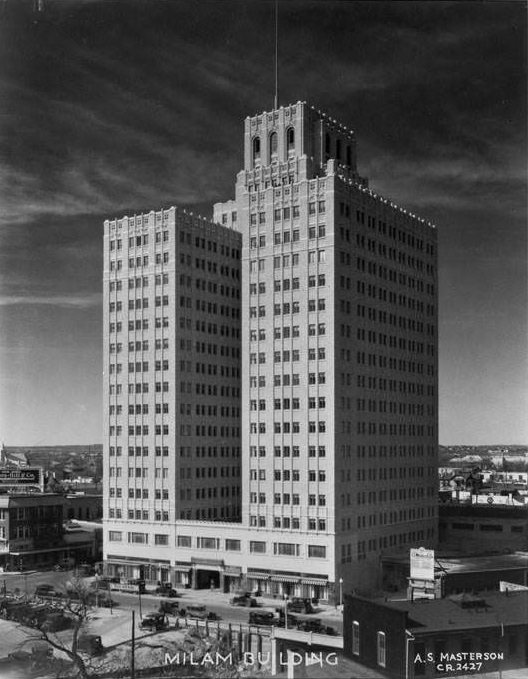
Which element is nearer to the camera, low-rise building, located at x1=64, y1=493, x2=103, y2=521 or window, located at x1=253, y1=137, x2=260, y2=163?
window, located at x1=253, y1=137, x2=260, y2=163

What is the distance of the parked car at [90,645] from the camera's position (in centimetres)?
7638

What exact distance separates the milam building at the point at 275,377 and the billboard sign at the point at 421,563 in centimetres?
891

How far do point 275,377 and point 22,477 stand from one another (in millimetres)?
42042

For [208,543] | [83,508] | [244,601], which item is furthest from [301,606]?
[83,508]

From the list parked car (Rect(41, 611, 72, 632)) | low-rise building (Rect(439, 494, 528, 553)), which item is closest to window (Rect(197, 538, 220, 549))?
parked car (Rect(41, 611, 72, 632))

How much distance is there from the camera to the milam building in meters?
106

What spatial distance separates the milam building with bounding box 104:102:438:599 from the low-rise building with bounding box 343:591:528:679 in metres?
35.1

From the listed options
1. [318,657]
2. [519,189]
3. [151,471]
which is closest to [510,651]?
[318,657]

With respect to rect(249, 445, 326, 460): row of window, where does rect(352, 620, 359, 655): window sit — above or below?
below

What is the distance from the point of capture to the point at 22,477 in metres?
129

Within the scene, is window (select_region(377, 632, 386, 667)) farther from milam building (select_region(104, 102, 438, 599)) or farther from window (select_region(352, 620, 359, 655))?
milam building (select_region(104, 102, 438, 599))

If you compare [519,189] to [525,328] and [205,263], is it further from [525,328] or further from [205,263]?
[205,263]

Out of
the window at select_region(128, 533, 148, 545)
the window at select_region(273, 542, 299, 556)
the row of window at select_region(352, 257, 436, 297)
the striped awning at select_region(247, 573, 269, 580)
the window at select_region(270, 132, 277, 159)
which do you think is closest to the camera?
the window at select_region(273, 542, 299, 556)

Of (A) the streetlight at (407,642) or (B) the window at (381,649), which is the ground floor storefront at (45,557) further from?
(A) the streetlight at (407,642)
